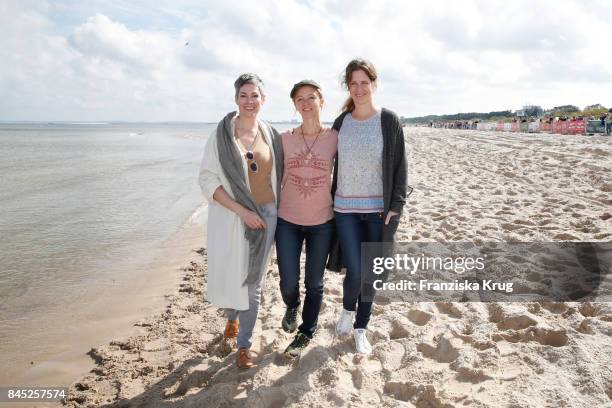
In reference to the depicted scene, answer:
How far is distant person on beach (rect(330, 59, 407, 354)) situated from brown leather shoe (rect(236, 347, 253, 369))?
0.95 metres

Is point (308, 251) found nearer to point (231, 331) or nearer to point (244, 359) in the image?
point (244, 359)

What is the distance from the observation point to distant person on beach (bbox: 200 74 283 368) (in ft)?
8.98

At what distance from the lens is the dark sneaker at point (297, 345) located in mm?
3016

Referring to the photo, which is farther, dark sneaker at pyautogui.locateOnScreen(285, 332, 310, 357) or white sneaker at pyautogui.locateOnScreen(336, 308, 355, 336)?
white sneaker at pyautogui.locateOnScreen(336, 308, 355, 336)

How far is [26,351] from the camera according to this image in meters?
3.69

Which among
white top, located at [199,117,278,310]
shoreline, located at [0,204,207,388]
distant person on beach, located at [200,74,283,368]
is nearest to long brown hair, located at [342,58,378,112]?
distant person on beach, located at [200,74,283,368]

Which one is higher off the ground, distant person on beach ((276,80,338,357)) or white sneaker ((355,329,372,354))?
distant person on beach ((276,80,338,357))

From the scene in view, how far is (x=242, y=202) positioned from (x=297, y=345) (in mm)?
1155

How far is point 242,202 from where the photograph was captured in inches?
108

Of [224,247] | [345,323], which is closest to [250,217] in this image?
[224,247]

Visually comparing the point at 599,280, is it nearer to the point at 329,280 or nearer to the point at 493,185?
the point at 329,280

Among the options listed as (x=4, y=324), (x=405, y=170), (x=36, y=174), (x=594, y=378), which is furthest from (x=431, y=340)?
(x=36, y=174)

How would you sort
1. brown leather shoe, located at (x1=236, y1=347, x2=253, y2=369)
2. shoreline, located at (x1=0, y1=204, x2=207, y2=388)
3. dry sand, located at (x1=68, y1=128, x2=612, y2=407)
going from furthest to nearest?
shoreline, located at (x1=0, y1=204, x2=207, y2=388) → brown leather shoe, located at (x1=236, y1=347, x2=253, y2=369) → dry sand, located at (x1=68, y1=128, x2=612, y2=407)

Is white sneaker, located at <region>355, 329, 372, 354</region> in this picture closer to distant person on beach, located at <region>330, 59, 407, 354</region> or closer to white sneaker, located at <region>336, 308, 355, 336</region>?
white sneaker, located at <region>336, 308, 355, 336</region>
